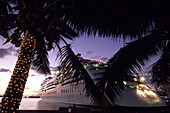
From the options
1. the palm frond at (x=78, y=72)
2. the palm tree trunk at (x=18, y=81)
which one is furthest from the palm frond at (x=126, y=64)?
the palm tree trunk at (x=18, y=81)

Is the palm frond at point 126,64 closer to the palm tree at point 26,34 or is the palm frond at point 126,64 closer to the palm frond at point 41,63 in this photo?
the palm tree at point 26,34

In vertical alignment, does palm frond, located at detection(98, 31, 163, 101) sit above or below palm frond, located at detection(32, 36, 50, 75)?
below

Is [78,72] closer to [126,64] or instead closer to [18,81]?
[126,64]

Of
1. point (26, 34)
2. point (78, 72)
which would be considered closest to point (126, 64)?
point (78, 72)

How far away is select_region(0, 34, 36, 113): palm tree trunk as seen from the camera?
307 centimetres

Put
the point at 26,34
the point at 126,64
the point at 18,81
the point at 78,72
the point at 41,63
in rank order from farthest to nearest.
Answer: the point at 41,63
the point at 26,34
the point at 18,81
the point at 78,72
the point at 126,64

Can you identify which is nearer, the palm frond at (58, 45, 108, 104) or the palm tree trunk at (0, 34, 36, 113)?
the palm frond at (58, 45, 108, 104)

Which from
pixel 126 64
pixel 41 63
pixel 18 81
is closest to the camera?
pixel 126 64

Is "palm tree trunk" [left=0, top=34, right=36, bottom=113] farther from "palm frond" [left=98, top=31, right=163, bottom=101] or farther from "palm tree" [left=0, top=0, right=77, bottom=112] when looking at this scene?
"palm frond" [left=98, top=31, right=163, bottom=101]

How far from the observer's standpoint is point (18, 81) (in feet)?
10.6

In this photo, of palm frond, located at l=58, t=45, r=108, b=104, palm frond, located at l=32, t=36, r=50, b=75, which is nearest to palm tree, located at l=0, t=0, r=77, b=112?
palm frond, located at l=58, t=45, r=108, b=104

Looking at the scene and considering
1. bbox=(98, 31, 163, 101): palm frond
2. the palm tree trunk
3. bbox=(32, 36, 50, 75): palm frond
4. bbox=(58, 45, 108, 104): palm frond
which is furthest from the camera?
bbox=(32, 36, 50, 75): palm frond

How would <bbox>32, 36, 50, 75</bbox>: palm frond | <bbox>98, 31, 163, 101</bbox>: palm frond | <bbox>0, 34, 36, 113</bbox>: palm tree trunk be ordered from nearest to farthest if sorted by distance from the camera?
<bbox>98, 31, 163, 101</bbox>: palm frond, <bbox>0, 34, 36, 113</bbox>: palm tree trunk, <bbox>32, 36, 50, 75</bbox>: palm frond

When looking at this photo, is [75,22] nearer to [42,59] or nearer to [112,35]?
[112,35]
